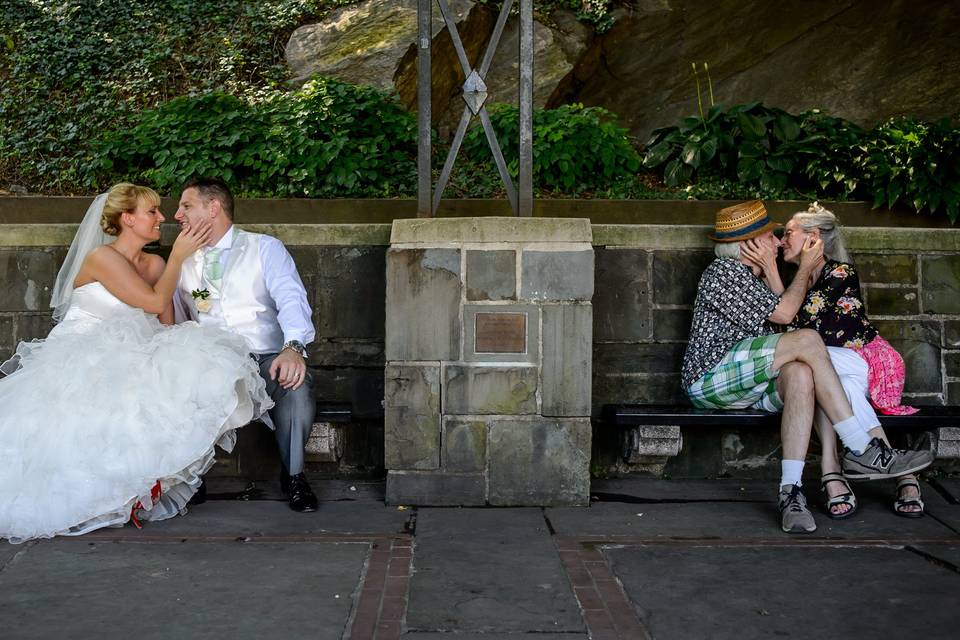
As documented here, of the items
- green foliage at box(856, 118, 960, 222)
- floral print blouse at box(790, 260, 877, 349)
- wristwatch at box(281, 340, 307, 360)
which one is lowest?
wristwatch at box(281, 340, 307, 360)

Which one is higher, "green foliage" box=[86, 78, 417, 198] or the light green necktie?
"green foliage" box=[86, 78, 417, 198]

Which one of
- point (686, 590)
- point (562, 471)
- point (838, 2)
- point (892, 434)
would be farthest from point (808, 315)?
point (838, 2)

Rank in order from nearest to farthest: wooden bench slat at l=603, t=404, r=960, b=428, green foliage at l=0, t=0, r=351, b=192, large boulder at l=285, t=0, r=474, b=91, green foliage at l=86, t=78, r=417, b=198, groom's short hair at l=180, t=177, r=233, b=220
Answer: wooden bench slat at l=603, t=404, r=960, b=428 → groom's short hair at l=180, t=177, r=233, b=220 → green foliage at l=86, t=78, r=417, b=198 → green foliage at l=0, t=0, r=351, b=192 → large boulder at l=285, t=0, r=474, b=91

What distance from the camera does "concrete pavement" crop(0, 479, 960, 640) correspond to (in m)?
3.52

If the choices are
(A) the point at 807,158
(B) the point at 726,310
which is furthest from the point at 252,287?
Answer: (A) the point at 807,158

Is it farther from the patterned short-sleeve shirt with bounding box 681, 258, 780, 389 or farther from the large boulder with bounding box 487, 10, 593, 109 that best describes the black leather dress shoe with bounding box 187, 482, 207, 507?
the large boulder with bounding box 487, 10, 593, 109

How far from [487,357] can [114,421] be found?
173 cm

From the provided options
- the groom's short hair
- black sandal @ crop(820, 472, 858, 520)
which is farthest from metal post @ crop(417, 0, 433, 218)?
black sandal @ crop(820, 472, 858, 520)

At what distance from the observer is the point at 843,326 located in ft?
17.5

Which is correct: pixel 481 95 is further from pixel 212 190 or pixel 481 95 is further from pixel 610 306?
pixel 212 190

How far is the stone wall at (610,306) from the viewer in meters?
5.62

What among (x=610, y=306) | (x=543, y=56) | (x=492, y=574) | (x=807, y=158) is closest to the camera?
(x=492, y=574)

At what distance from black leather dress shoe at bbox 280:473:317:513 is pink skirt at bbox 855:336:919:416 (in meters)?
2.84

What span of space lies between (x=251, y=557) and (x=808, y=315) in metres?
3.04
